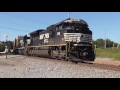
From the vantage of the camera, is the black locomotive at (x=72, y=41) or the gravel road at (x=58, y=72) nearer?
the gravel road at (x=58, y=72)

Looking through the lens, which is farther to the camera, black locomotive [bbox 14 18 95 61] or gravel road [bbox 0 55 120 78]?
black locomotive [bbox 14 18 95 61]

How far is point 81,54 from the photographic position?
58.0ft

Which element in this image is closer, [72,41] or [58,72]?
[58,72]

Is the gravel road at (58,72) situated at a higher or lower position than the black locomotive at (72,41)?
lower

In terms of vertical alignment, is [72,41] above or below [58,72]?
above

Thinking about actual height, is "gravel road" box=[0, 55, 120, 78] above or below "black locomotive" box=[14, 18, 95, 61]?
below
